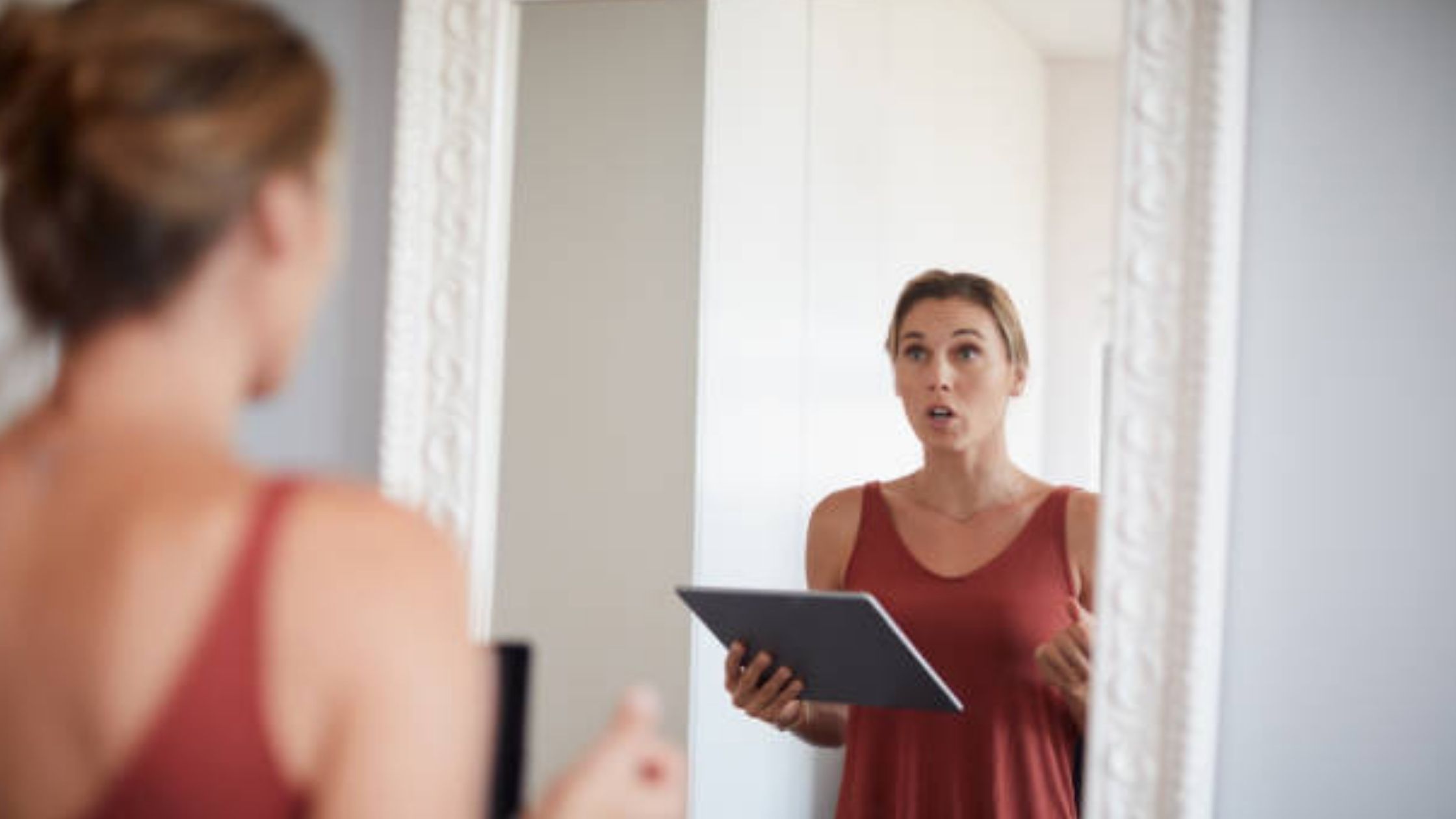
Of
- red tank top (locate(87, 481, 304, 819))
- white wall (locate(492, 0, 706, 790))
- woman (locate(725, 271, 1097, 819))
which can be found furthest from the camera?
white wall (locate(492, 0, 706, 790))

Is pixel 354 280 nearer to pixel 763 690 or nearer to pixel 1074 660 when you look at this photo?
pixel 763 690

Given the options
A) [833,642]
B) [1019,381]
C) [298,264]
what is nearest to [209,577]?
[298,264]

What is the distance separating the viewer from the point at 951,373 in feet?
4.38

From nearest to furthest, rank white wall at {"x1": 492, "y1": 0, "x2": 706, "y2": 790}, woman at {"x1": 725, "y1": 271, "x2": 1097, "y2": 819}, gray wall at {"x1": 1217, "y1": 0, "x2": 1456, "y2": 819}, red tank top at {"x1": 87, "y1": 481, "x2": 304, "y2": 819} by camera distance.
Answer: red tank top at {"x1": 87, "y1": 481, "x2": 304, "y2": 819}
gray wall at {"x1": 1217, "y1": 0, "x2": 1456, "y2": 819}
woman at {"x1": 725, "y1": 271, "x2": 1097, "y2": 819}
white wall at {"x1": 492, "y1": 0, "x2": 706, "y2": 790}

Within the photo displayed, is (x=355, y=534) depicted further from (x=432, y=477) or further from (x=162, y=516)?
(x=432, y=477)

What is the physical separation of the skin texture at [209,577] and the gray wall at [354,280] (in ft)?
2.96

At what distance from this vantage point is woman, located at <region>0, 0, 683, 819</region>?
0.54 metres

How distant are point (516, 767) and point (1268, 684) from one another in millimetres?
656

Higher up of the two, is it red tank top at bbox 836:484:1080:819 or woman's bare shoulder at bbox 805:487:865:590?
woman's bare shoulder at bbox 805:487:865:590

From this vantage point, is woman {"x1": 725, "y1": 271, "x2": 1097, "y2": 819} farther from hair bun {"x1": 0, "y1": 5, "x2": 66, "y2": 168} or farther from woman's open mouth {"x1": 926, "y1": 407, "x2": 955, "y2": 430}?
hair bun {"x1": 0, "y1": 5, "x2": 66, "y2": 168}

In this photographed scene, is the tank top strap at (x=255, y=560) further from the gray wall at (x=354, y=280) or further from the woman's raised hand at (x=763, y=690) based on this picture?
the gray wall at (x=354, y=280)

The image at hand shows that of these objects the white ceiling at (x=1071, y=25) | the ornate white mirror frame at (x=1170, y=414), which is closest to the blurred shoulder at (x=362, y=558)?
the ornate white mirror frame at (x=1170, y=414)

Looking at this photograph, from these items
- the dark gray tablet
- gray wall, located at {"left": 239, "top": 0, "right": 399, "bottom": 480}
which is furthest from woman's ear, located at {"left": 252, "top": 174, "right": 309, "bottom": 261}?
gray wall, located at {"left": 239, "top": 0, "right": 399, "bottom": 480}

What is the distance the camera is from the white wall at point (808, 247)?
1.34 metres
